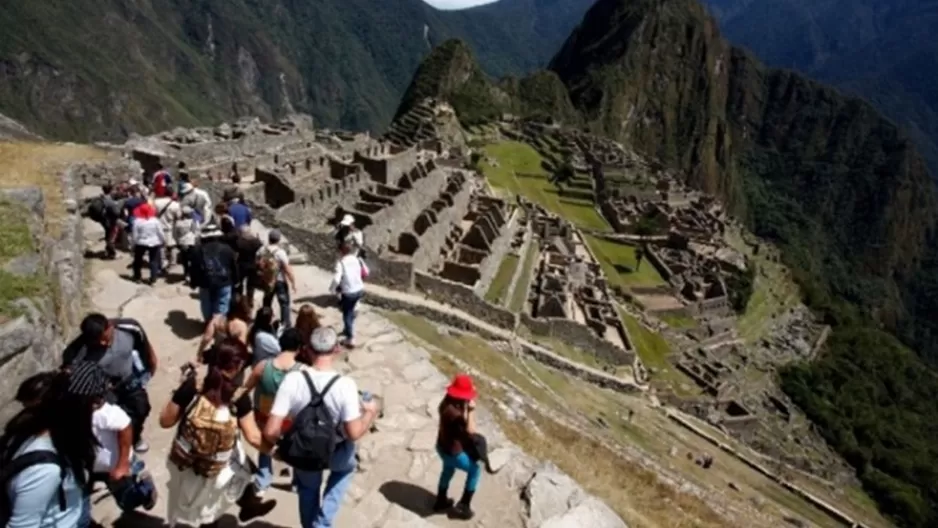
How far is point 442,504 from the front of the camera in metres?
9.59

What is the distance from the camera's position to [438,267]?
1300 inches

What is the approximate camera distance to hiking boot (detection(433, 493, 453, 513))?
955cm

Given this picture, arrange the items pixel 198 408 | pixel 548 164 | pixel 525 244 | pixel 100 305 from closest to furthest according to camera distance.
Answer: pixel 198 408
pixel 100 305
pixel 525 244
pixel 548 164

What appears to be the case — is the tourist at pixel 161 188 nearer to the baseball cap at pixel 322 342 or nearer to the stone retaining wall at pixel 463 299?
the stone retaining wall at pixel 463 299

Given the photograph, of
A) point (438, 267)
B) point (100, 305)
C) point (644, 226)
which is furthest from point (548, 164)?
point (100, 305)

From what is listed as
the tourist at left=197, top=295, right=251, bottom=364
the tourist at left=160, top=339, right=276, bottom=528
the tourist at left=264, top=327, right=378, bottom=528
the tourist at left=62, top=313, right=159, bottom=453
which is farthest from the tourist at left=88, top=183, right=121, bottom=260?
the tourist at left=264, top=327, right=378, bottom=528

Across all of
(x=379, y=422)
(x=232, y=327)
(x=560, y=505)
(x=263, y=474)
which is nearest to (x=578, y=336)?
(x=379, y=422)

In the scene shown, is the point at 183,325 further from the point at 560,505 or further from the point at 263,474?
the point at 560,505

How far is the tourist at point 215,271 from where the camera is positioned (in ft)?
39.3

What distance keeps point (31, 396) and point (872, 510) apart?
5351 centimetres

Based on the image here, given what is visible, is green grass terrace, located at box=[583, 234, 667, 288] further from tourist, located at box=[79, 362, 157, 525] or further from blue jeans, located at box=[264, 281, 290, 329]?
tourist, located at box=[79, 362, 157, 525]

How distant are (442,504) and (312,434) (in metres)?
2.96

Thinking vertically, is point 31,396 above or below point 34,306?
above

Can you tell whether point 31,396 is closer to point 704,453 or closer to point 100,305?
point 100,305
